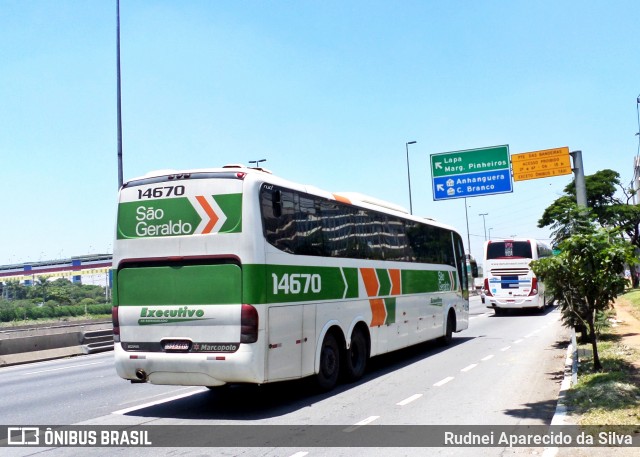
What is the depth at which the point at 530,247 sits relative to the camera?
29.0 metres

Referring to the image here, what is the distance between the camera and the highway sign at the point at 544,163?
18469 mm

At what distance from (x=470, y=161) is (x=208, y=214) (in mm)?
19811

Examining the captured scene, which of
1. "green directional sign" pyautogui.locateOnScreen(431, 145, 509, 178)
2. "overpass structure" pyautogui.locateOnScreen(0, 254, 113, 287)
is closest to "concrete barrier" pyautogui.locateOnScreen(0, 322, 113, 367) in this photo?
"green directional sign" pyautogui.locateOnScreen(431, 145, 509, 178)

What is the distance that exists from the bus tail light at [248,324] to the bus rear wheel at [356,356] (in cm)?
328

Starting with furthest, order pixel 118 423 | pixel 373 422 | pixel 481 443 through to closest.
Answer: pixel 118 423 < pixel 373 422 < pixel 481 443

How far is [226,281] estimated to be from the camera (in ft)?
29.3

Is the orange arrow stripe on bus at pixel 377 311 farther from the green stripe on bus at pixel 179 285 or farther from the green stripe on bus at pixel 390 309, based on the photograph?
the green stripe on bus at pixel 179 285

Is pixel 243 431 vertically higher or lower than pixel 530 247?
lower

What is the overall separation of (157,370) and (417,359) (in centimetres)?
769

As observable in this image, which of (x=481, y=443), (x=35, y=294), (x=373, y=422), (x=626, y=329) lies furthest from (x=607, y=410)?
(x=35, y=294)

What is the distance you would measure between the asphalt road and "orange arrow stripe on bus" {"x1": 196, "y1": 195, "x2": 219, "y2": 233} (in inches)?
108

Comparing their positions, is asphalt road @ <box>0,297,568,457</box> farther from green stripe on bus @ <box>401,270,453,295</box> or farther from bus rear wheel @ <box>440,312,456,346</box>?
bus rear wheel @ <box>440,312,456,346</box>

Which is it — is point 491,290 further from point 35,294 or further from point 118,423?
point 35,294

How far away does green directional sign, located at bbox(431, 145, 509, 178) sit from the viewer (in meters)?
26.4
